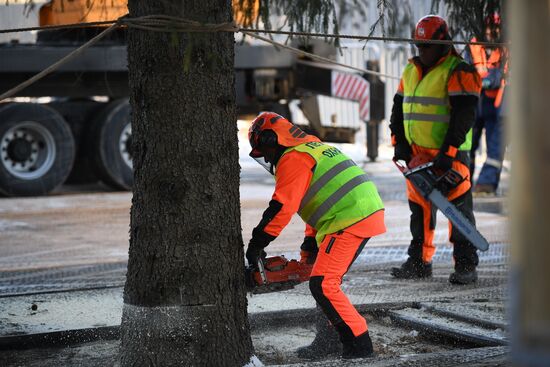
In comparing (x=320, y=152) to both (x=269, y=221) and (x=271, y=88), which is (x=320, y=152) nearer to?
(x=269, y=221)

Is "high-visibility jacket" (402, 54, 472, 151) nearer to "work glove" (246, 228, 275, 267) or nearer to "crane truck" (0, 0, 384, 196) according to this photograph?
"work glove" (246, 228, 275, 267)

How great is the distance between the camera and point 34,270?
299 inches

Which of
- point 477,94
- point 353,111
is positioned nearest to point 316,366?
point 477,94

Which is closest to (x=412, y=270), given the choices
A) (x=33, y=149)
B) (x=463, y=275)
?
(x=463, y=275)

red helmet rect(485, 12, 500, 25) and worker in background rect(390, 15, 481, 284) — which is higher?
red helmet rect(485, 12, 500, 25)

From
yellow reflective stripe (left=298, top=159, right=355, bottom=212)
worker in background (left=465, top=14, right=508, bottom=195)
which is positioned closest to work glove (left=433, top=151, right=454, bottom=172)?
yellow reflective stripe (left=298, top=159, right=355, bottom=212)

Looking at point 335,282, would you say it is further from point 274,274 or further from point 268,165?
point 268,165

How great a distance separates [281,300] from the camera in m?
5.98

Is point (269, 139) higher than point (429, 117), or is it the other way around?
point (269, 139)

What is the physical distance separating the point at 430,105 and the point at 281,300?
1817mm

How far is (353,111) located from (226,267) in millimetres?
10455

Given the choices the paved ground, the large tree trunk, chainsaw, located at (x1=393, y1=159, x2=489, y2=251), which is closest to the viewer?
the large tree trunk

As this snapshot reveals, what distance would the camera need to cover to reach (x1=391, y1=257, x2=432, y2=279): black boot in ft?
22.4

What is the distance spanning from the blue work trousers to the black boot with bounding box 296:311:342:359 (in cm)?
702
